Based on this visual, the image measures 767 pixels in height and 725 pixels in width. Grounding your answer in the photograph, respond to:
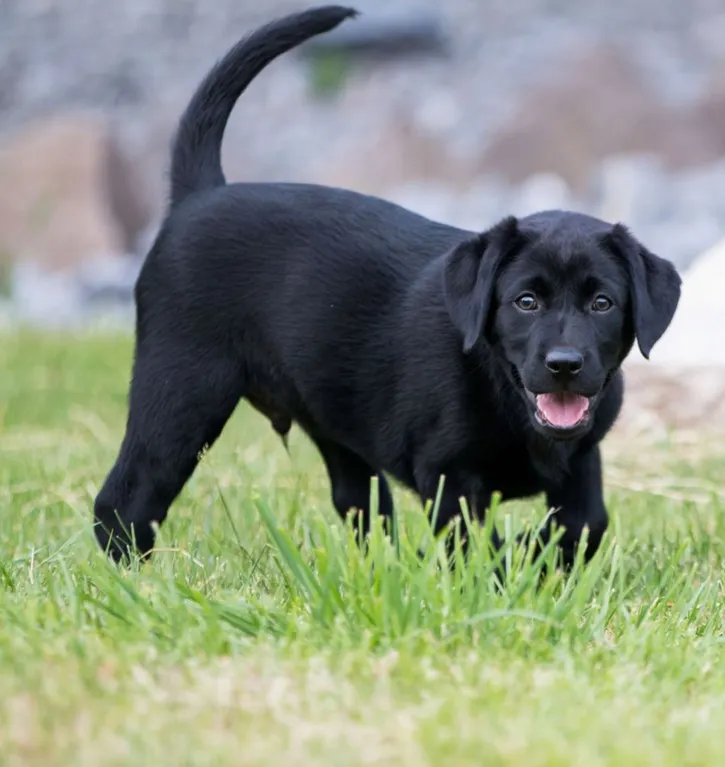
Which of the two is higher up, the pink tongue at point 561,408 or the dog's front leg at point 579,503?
the pink tongue at point 561,408

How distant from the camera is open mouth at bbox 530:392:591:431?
112 inches

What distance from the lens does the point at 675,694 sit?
2.04m

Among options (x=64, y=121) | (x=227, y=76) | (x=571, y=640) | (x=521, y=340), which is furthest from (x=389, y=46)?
(x=571, y=640)

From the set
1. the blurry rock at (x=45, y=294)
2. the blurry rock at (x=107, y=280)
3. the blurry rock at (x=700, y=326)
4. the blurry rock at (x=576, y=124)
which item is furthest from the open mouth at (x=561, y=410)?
the blurry rock at (x=576, y=124)

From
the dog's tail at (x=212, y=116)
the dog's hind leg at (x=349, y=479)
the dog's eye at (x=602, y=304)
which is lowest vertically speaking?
the dog's hind leg at (x=349, y=479)

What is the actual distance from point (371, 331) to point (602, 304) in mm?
549

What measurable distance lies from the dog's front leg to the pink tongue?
0.26 meters

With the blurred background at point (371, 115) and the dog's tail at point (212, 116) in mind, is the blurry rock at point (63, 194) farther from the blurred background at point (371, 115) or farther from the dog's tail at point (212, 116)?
the dog's tail at point (212, 116)

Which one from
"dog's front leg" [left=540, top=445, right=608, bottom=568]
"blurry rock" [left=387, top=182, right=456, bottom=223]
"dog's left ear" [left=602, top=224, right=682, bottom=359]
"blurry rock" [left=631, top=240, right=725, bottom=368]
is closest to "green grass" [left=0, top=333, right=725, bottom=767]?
A: "dog's front leg" [left=540, top=445, right=608, bottom=568]

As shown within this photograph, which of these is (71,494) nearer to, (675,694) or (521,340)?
(521,340)

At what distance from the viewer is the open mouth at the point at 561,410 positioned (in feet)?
9.34

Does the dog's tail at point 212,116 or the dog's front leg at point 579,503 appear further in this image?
the dog's tail at point 212,116

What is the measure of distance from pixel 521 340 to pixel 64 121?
334 inches

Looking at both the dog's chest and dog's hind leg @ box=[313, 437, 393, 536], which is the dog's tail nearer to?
dog's hind leg @ box=[313, 437, 393, 536]
